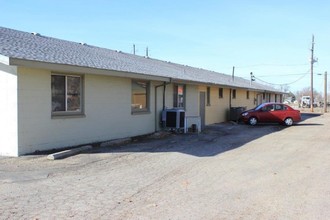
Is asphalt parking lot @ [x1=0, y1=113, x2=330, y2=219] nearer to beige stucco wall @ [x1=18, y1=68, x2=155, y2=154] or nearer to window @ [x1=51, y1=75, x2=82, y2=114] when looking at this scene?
beige stucco wall @ [x1=18, y1=68, x2=155, y2=154]

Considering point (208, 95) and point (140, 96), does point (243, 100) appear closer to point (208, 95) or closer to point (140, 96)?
point (208, 95)

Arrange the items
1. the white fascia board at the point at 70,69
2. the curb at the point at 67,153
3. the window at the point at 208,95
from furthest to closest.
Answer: the window at the point at 208,95
the curb at the point at 67,153
the white fascia board at the point at 70,69

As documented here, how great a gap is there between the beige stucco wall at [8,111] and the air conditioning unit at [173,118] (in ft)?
27.7

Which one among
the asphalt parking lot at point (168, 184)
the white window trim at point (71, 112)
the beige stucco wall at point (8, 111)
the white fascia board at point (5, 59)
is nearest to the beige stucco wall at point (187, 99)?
the white window trim at point (71, 112)

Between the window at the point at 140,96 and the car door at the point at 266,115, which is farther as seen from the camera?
the car door at the point at 266,115

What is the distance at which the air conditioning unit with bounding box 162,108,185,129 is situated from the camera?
58.2 feet

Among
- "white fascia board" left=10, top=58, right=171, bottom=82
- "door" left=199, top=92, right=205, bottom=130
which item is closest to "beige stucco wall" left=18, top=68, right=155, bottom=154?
"white fascia board" left=10, top=58, right=171, bottom=82

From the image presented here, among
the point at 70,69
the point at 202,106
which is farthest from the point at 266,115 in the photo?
the point at 70,69

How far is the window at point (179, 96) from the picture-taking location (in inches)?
784

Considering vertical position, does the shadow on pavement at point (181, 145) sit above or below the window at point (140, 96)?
below

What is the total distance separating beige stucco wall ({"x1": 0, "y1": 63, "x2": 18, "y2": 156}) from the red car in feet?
59.5

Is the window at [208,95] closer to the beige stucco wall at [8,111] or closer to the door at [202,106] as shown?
the door at [202,106]

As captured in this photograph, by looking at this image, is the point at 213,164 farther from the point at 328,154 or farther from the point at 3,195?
the point at 3,195

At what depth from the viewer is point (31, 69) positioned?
10836 millimetres
